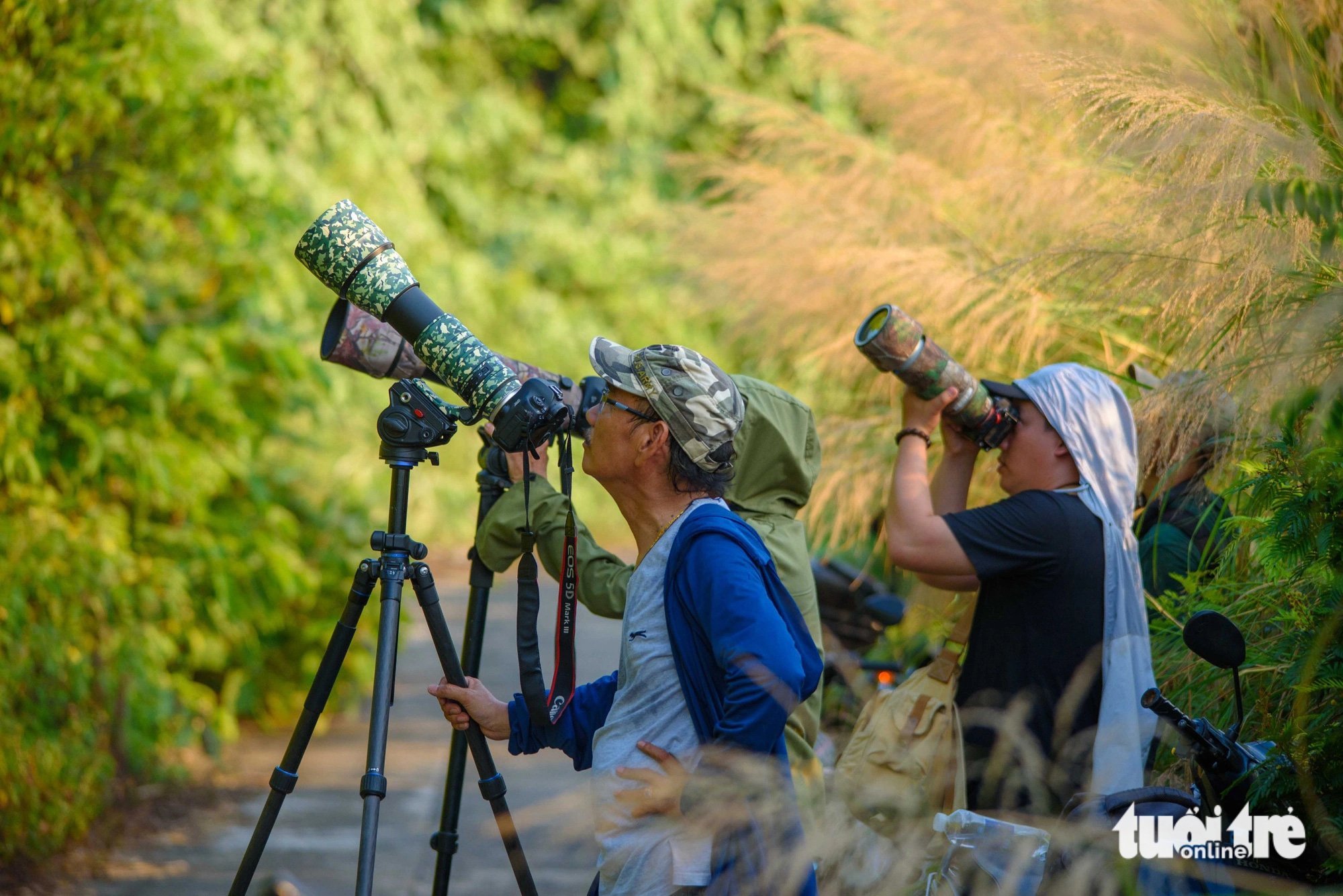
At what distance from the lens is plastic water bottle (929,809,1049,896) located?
5.96ft

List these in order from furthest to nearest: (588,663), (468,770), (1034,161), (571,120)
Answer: (571,120) → (588,663) → (468,770) → (1034,161)

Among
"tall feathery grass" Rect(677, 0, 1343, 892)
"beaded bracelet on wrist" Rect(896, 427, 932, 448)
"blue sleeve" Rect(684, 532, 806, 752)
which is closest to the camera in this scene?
"blue sleeve" Rect(684, 532, 806, 752)

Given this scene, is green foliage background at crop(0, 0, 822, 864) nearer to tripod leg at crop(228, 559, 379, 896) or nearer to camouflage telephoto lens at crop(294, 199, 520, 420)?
tripod leg at crop(228, 559, 379, 896)

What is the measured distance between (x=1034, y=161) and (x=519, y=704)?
257 cm

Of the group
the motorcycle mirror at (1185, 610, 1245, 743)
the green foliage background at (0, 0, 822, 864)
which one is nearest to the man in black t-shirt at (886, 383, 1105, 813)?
the motorcycle mirror at (1185, 610, 1245, 743)

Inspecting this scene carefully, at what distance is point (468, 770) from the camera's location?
5219mm

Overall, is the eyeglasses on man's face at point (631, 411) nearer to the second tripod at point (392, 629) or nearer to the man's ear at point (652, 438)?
the man's ear at point (652, 438)

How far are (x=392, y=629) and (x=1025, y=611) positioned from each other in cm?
131

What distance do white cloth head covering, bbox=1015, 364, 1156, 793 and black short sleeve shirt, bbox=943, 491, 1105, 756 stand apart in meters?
0.04

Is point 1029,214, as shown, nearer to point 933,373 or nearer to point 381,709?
point 933,373

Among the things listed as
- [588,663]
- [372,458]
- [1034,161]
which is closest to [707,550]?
[1034,161]

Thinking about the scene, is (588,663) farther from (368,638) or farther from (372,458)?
(372,458)

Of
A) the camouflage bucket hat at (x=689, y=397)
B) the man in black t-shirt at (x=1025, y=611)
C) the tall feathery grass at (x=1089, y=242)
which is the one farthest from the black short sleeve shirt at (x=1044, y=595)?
the camouflage bucket hat at (x=689, y=397)

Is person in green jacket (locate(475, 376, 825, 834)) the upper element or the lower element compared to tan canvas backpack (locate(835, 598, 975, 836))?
upper
